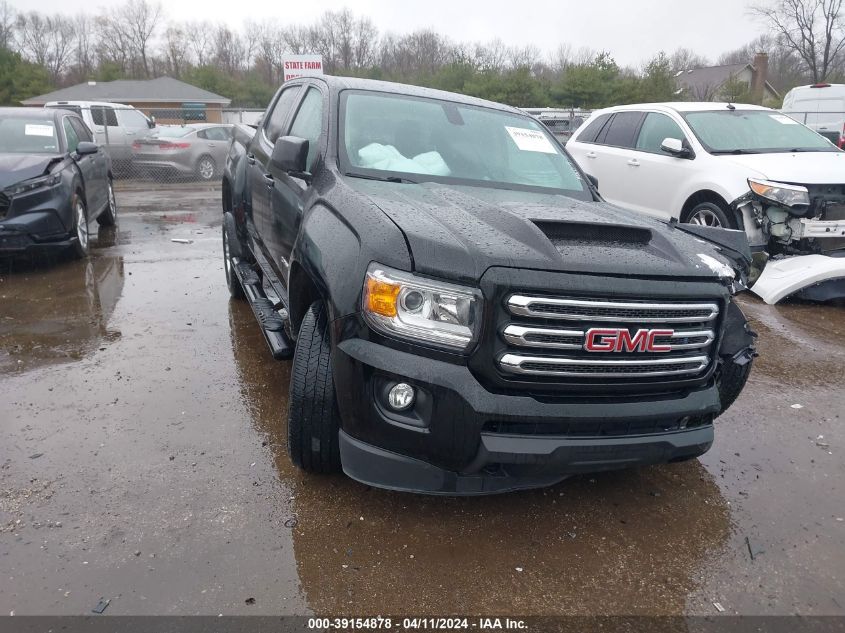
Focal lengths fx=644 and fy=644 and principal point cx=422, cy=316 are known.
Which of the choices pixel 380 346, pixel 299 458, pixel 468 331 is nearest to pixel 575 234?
pixel 468 331

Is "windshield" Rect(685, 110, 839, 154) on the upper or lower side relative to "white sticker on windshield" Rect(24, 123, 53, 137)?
upper

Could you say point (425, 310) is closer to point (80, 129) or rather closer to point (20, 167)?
point (20, 167)

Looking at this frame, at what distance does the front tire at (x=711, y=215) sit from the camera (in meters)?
6.35

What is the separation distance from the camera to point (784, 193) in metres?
5.94

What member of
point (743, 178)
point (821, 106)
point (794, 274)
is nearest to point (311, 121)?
point (743, 178)

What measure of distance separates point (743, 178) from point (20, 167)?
7.15 m

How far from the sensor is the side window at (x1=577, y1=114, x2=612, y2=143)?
334 inches

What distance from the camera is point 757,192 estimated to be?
19.8 ft

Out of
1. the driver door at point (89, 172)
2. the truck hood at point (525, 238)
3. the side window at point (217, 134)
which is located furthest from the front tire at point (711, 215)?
the side window at point (217, 134)

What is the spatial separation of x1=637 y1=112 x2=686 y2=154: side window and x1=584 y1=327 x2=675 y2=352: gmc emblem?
5.51 metres

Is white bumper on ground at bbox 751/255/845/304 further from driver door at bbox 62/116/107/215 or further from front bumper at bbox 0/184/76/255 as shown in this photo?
driver door at bbox 62/116/107/215

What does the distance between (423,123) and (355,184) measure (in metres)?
0.89

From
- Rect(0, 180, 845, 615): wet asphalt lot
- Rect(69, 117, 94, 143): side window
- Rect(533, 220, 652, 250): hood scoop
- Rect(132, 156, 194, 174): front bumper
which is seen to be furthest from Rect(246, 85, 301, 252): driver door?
Rect(132, 156, 194, 174): front bumper

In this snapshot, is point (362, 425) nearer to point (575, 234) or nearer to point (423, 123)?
point (575, 234)
